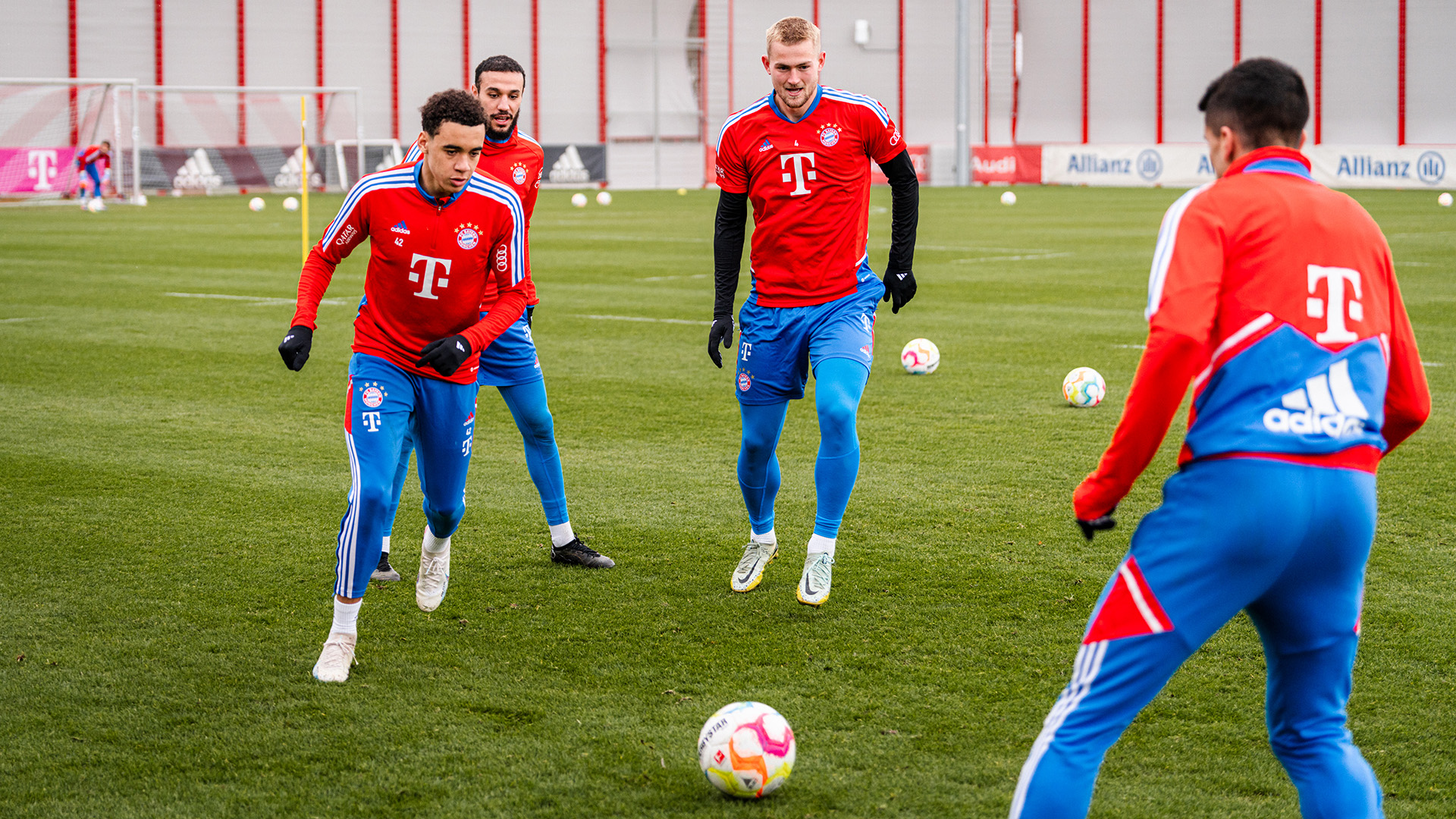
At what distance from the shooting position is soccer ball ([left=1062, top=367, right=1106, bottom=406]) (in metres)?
9.82

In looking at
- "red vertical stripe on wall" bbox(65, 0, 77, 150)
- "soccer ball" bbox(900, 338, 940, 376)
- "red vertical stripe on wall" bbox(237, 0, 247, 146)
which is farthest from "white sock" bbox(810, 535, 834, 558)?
"red vertical stripe on wall" bbox(237, 0, 247, 146)

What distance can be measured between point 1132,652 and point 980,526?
4.06 meters

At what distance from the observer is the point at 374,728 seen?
4.42 metres

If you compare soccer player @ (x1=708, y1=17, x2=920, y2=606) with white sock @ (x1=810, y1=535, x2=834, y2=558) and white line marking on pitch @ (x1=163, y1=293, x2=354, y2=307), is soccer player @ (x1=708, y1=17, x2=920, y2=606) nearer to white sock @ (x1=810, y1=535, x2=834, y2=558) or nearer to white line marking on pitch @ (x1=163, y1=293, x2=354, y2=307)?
white sock @ (x1=810, y1=535, x2=834, y2=558)

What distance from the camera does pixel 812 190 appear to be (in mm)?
5898

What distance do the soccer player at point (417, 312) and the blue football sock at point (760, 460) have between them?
1.19 metres

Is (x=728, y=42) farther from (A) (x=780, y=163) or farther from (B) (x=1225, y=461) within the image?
(B) (x=1225, y=461)

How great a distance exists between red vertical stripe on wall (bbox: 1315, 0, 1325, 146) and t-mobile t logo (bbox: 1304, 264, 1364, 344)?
1879 inches

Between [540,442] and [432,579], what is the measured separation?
1044mm

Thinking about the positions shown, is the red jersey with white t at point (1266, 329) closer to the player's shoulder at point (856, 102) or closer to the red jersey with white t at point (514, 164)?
the player's shoulder at point (856, 102)

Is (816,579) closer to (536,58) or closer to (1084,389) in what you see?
(1084,389)

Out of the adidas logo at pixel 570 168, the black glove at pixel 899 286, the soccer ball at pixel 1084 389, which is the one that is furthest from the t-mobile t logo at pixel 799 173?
the adidas logo at pixel 570 168

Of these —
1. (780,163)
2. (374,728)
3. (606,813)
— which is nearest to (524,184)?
(780,163)

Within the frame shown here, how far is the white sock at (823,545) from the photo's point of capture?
5.69 meters
